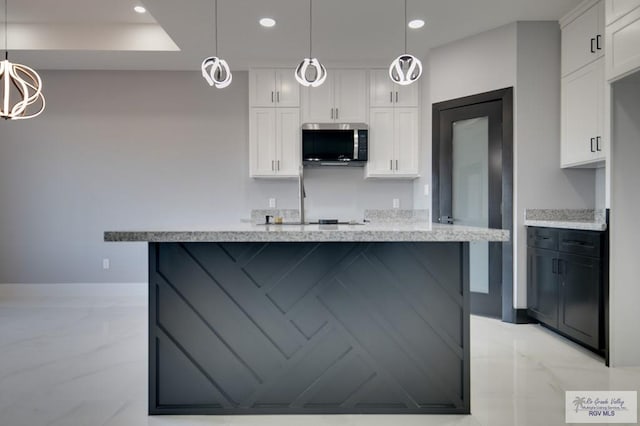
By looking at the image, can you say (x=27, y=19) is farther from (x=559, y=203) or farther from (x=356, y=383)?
(x=559, y=203)

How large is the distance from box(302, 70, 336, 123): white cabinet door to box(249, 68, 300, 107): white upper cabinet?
4.2 inches

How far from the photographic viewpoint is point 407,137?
4516 millimetres

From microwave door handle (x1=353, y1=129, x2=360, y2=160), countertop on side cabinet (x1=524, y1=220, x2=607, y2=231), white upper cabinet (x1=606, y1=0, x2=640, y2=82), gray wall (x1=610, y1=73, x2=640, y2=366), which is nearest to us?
white upper cabinet (x1=606, y1=0, x2=640, y2=82)

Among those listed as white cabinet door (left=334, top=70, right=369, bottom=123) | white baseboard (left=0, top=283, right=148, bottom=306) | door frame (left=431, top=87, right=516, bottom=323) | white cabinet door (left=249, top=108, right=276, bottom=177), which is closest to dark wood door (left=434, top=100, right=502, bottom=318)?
door frame (left=431, top=87, right=516, bottom=323)

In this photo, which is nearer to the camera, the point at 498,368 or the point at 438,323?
the point at 438,323

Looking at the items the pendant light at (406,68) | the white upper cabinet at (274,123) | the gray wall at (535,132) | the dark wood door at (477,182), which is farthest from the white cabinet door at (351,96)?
the pendant light at (406,68)

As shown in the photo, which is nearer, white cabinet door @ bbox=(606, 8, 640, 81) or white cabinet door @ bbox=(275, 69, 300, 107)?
white cabinet door @ bbox=(606, 8, 640, 81)

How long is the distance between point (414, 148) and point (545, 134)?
4.59 feet

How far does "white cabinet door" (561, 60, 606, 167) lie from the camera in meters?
3.02

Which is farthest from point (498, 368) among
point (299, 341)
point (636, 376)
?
point (299, 341)

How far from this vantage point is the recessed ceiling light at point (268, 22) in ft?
11.4

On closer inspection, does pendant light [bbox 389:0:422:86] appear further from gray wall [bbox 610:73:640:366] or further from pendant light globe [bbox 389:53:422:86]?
gray wall [bbox 610:73:640:366]

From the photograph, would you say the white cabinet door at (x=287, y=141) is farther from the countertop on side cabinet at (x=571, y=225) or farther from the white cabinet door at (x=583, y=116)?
the white cabinet door at (x=583, y=116)

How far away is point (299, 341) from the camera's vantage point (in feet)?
6.07
